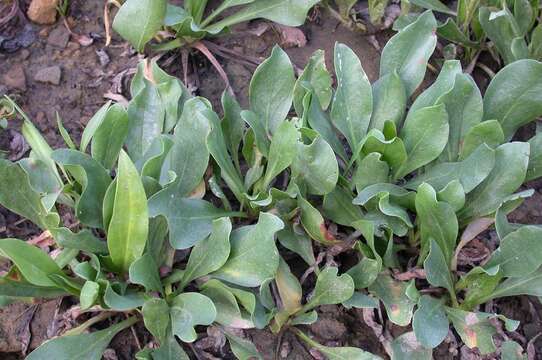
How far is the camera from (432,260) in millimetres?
1571

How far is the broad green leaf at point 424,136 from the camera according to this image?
1.67 meters

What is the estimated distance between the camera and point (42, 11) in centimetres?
216

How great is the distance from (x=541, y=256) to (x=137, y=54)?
135 cm

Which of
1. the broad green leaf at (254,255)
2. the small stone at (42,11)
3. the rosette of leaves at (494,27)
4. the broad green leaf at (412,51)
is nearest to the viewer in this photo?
the broad green leaf at (254,255)

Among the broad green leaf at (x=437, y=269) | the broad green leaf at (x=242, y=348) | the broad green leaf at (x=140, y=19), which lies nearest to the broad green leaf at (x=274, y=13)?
the broad green leaf at (x=140, y=19)

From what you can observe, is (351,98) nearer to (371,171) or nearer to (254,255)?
(371,171)

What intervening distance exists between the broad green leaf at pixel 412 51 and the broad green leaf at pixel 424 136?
0.56 feet

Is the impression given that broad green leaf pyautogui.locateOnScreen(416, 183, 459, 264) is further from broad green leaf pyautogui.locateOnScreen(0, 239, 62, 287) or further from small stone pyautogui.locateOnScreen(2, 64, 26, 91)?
small stone pyautogui.locateOnScreen(2, 64, 26, 91)

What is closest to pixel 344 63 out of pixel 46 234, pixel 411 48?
pixel 411 48

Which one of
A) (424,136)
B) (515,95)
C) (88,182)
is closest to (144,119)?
(88,182)

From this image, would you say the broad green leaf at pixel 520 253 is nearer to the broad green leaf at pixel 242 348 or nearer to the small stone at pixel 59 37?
the broad green leaf at pixel 242 348

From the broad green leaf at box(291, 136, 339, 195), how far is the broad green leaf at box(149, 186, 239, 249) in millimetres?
234

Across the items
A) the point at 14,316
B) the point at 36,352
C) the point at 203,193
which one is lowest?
the point at 14,316

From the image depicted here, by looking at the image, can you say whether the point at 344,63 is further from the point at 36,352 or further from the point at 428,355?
the point at 36,352
